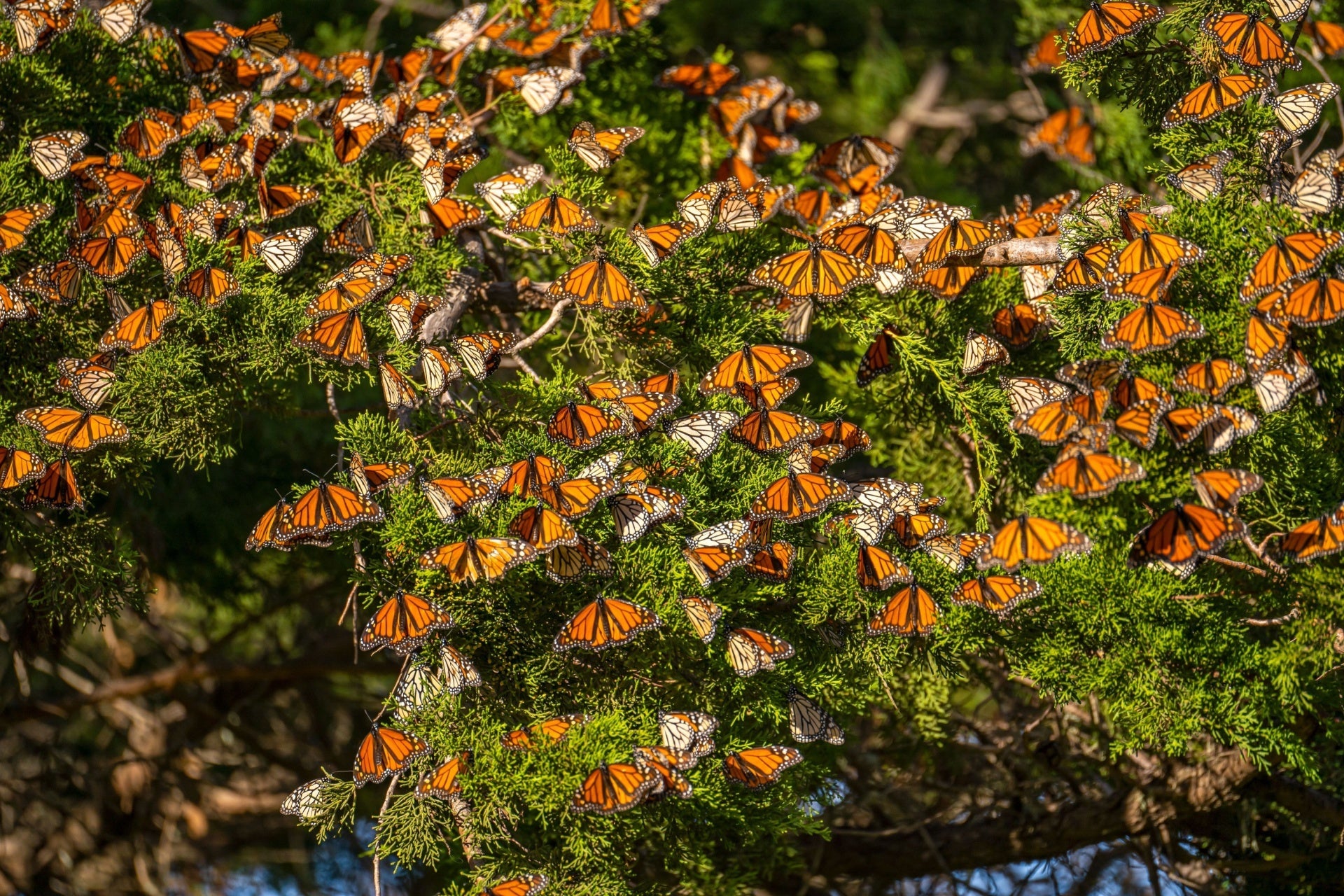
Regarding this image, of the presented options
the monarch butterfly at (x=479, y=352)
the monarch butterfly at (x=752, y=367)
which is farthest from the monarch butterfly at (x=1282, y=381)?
the monarch butterfly at (x=479, y=352)

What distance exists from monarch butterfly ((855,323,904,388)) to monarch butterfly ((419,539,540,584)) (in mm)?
904

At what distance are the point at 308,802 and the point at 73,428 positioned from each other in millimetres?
812

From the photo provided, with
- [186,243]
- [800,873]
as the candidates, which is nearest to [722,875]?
[800,873]

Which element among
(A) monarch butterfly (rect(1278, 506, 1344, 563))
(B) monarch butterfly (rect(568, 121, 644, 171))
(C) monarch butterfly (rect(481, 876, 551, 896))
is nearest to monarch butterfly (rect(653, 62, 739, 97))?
(B) monarch butterfly (rect(568, 121, 644, 171))

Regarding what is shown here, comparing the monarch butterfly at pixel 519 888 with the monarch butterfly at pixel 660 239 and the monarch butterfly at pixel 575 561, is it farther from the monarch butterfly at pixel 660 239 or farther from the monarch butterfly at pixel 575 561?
the monarch butterfly at pixel 660 239

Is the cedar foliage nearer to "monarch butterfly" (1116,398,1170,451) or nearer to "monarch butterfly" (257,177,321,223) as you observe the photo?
"monarch butterfly" (257,177,321,223)

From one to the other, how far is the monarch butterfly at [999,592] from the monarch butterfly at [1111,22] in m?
1.06

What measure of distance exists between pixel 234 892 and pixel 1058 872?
10.9 feet

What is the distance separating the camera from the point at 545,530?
6.43ft

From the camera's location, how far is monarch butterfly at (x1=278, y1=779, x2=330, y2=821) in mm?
2107

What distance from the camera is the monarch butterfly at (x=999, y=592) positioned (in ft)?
6.88

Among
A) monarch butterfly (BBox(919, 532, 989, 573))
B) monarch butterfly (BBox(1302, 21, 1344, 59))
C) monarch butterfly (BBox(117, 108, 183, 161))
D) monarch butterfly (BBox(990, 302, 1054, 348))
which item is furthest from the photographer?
monarch butterfly (BBox(1302, 21, 1344, 59))

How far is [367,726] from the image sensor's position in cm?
487

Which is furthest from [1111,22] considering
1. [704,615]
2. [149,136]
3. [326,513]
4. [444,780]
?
[149,136]
